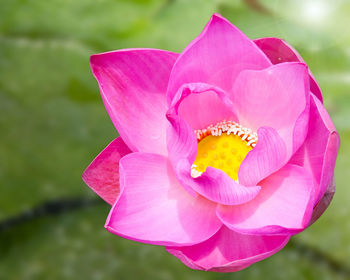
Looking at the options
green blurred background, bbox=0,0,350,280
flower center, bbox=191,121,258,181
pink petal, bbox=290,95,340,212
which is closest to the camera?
pink petal, bbox=290,95,340,212

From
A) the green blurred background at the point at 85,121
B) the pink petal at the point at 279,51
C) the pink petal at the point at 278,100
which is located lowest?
the green blurred background at the point at 85,121

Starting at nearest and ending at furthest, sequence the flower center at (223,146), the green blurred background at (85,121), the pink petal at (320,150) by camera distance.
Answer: the pink petal at (320,150)
the flower center at (223,146)
the green blurred background at (85,121)

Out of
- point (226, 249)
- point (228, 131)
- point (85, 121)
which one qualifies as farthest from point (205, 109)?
point (85, 121)

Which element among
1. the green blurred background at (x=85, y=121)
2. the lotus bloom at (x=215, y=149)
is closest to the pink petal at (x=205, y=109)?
the lotus bloom at (x=215, y=149)

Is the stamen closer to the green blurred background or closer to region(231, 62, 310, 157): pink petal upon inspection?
region(231, 62, 310, 157): pink petal

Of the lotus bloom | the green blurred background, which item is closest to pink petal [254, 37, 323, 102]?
the lotus bloom

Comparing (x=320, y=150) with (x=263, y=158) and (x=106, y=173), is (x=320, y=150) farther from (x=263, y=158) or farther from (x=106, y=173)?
(x=106, y=173)

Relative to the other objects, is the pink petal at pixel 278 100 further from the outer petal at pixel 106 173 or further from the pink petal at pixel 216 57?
the outer petal at pixel 106 173
